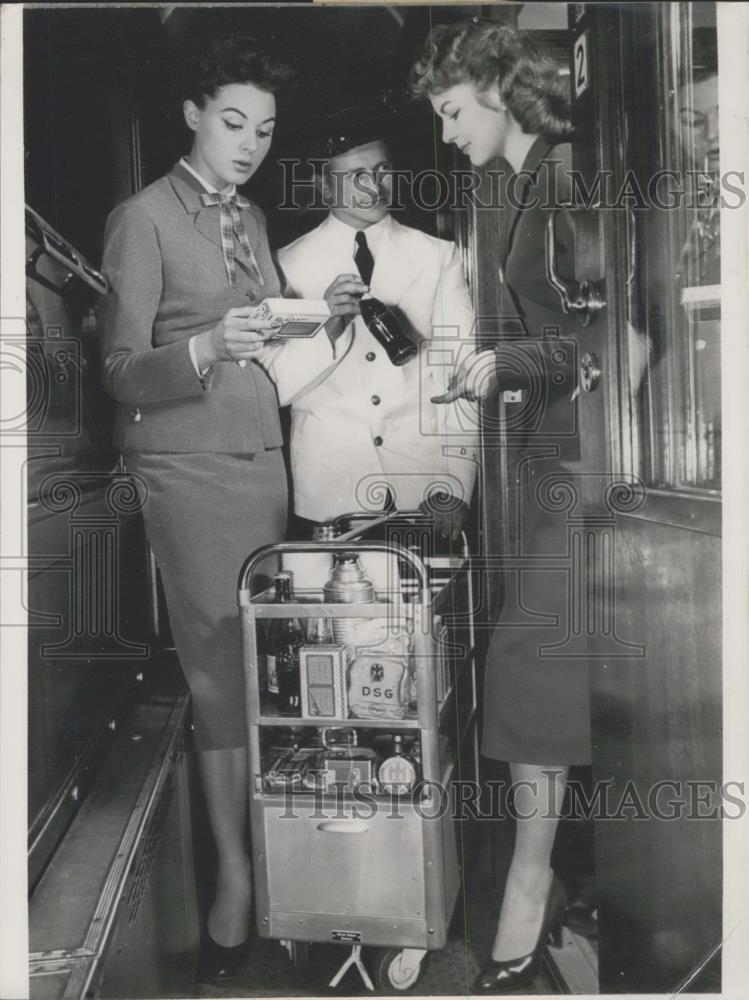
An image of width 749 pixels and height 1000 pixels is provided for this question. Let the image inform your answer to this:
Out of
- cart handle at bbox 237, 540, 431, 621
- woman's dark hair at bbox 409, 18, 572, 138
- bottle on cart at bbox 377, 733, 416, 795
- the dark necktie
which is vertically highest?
woman's dark hair at bbox 409, 18, 572, 138

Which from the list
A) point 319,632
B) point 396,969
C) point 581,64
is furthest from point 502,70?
point 396,969

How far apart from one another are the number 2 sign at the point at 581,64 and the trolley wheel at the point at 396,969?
5.04 feet

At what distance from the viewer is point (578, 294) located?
1529mm

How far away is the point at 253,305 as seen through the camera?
1503 mm

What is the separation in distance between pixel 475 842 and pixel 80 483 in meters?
0.95

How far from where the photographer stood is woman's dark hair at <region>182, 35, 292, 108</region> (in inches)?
58.7

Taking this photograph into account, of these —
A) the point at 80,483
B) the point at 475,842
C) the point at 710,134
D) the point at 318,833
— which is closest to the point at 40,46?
the point at 80,483

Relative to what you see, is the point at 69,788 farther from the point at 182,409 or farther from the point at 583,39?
the point at 583,39

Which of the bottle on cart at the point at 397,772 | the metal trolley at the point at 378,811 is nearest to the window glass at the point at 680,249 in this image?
the metal trolley at the point at 378,811

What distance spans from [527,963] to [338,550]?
82 centimetres

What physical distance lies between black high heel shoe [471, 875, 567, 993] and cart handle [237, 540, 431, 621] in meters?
0.59

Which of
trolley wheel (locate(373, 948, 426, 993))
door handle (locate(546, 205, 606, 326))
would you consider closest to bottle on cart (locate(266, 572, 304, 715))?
trolley wheel (locate(373, 948, 426, 993))

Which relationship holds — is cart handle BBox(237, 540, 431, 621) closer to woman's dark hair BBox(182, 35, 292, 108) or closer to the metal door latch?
the metal door latch

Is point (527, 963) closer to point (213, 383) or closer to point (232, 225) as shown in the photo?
point (213, 383)
